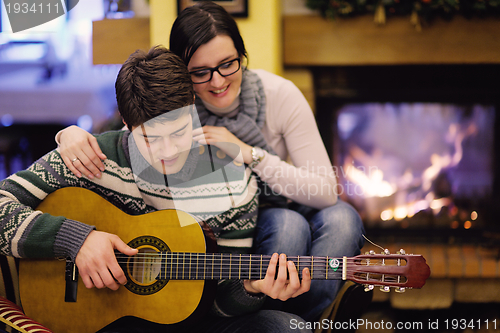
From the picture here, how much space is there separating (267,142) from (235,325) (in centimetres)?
56

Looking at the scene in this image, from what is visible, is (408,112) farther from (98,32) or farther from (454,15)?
(98,32)

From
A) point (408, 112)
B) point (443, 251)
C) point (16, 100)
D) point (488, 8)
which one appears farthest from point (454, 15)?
point (16, 100)

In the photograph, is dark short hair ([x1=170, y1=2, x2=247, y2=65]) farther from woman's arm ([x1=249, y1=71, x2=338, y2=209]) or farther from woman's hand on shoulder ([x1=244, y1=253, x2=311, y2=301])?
woman's hand on shoulder ([x1=244, y1=253, x2=311, y2=301])

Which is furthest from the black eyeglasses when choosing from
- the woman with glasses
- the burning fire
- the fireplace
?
the burning fire

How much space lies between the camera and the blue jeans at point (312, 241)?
93 centimetres

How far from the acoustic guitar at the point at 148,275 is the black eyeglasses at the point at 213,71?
14.9 inches

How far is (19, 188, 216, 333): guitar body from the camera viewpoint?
801mm

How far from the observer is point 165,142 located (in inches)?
33.0

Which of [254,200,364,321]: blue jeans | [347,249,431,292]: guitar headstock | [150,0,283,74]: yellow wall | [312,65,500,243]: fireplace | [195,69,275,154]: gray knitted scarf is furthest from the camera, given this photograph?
[312,65,500,243]: fireplace

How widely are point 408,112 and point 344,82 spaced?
355 mm

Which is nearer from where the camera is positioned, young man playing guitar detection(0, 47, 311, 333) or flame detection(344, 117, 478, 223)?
young man playing guitar detection(0, 47, 311, 333)

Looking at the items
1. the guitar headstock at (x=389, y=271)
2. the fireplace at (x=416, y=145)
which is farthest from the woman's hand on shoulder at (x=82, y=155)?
the fireplace at (x=416, y=145)

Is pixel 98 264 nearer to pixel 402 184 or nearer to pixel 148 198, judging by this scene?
pixel 148 198

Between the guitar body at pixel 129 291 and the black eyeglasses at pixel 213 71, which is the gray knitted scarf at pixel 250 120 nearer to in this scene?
the black eyeglasses at pixel 213 71
